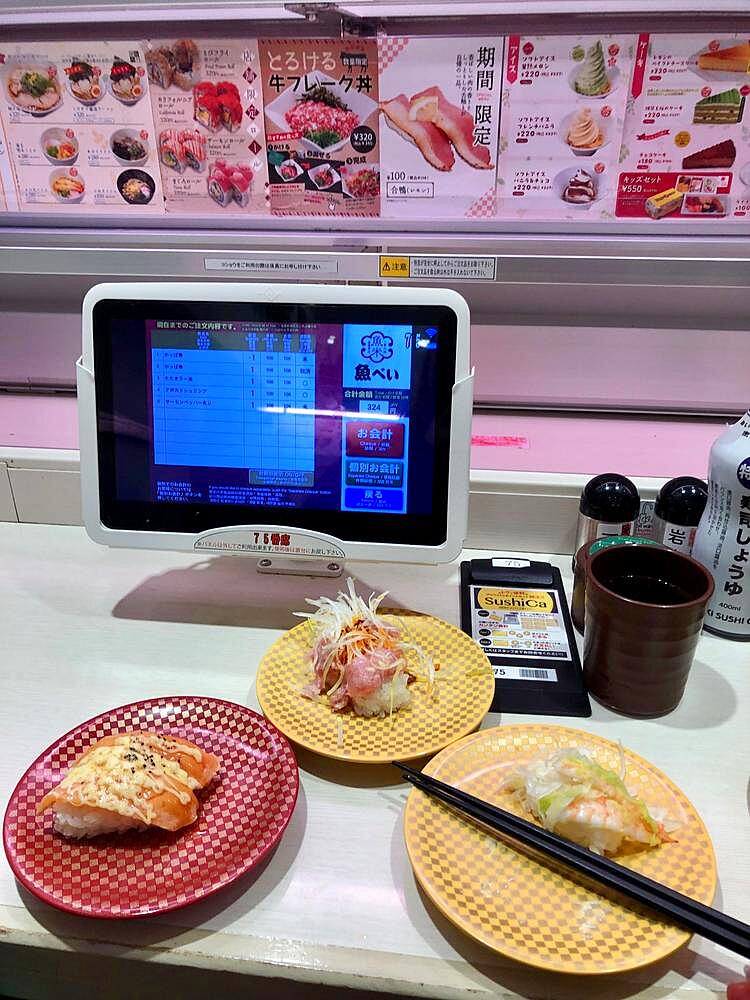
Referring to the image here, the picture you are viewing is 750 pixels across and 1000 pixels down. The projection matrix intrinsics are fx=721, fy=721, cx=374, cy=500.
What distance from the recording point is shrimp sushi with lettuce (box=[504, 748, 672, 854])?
27.6 inches

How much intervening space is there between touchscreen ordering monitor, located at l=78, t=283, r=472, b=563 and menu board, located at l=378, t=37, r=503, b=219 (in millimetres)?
603

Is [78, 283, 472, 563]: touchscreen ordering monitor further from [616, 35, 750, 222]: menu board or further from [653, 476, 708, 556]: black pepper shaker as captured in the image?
[616, 35, 750, 222]: menu board

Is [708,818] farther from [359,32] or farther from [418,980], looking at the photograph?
[359,32]

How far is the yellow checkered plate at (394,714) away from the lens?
0.85m

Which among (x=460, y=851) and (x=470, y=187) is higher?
(x=470, y=187)

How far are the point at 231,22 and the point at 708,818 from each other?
59.3 inches

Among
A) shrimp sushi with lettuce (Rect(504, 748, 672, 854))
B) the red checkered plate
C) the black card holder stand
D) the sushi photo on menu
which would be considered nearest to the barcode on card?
the black card holder stand

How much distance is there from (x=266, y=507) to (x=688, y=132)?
106 centimetres

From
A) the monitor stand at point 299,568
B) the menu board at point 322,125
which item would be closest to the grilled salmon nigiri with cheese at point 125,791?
the monitor stand at point 299,568

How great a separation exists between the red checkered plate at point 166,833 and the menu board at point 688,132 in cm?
121

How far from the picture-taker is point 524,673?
3.26 ft


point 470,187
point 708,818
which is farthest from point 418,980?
point 470,187

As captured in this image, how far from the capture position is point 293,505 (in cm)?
105

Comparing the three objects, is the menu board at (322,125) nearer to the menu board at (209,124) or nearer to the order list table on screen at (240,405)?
the menu board at (209,124)
